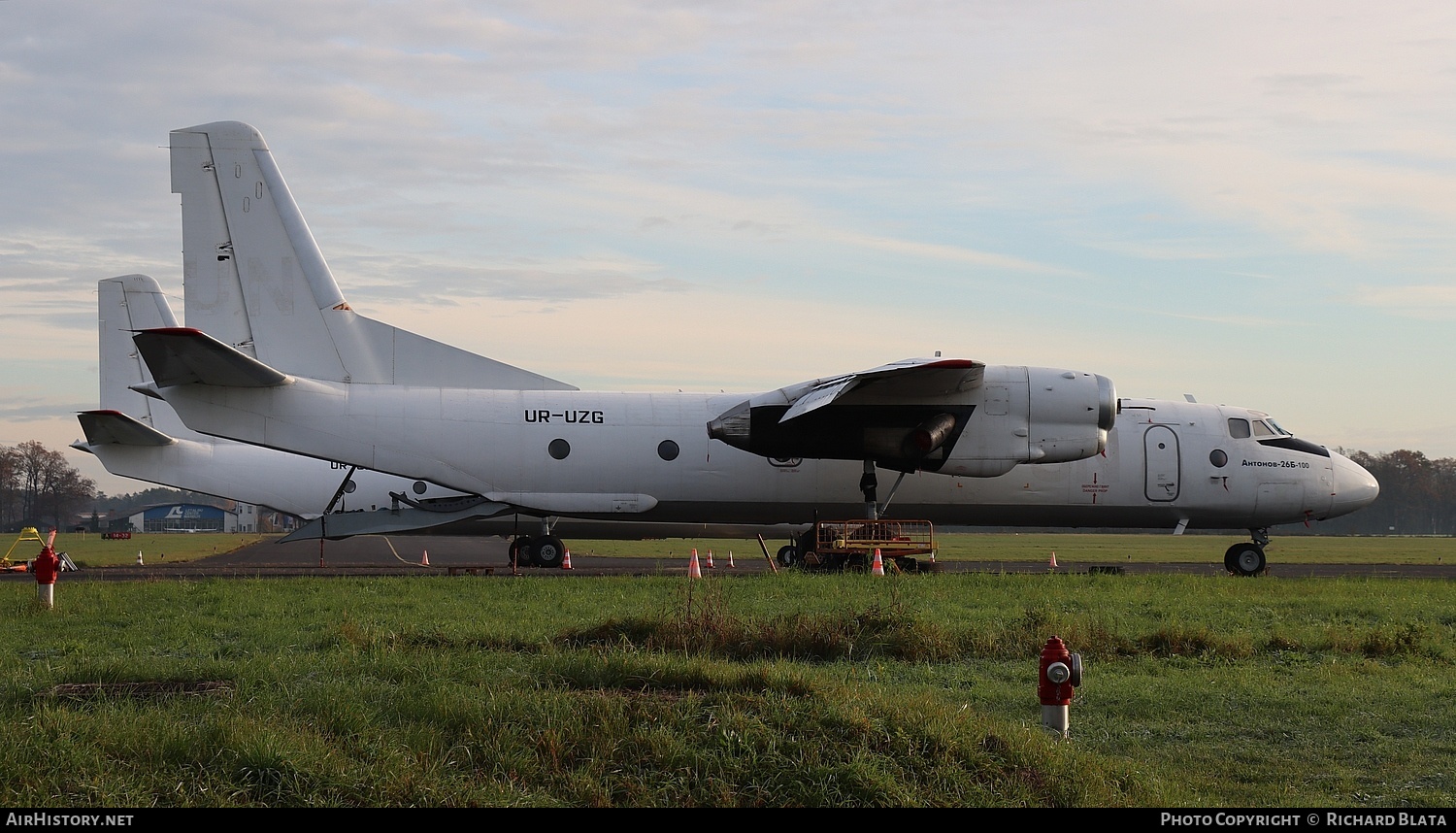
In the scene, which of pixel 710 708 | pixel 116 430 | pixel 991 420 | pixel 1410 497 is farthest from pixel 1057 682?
pixel 1410 497

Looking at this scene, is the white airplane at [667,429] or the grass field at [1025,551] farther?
the grass field at [1025,551]

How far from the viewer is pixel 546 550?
26.4m

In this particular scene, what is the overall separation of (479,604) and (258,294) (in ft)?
33.3

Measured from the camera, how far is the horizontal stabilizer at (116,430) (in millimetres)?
26438

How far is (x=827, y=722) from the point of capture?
24.9 ft

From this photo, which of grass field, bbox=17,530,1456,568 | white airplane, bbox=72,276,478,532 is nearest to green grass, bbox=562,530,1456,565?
grass field, bbox=17,530,1456,568

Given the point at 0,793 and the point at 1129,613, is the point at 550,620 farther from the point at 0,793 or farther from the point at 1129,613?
the point at 0,793

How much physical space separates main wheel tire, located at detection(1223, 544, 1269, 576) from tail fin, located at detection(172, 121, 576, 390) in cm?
1854

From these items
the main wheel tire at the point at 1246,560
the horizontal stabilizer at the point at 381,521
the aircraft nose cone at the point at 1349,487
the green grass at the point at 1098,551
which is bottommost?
the green grass at the point at 1098,551

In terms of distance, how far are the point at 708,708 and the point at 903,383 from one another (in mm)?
15554

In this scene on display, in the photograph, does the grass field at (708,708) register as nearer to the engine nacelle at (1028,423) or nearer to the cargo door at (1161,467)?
the engine nacelle at (1028,423)

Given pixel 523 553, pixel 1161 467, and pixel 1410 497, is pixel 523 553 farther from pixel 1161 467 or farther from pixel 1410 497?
pixel 1410 497

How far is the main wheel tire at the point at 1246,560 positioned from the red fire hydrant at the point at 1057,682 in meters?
19.6

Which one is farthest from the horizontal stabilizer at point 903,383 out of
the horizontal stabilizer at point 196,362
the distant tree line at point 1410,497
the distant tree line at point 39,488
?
the distant tree line at point 39,488
